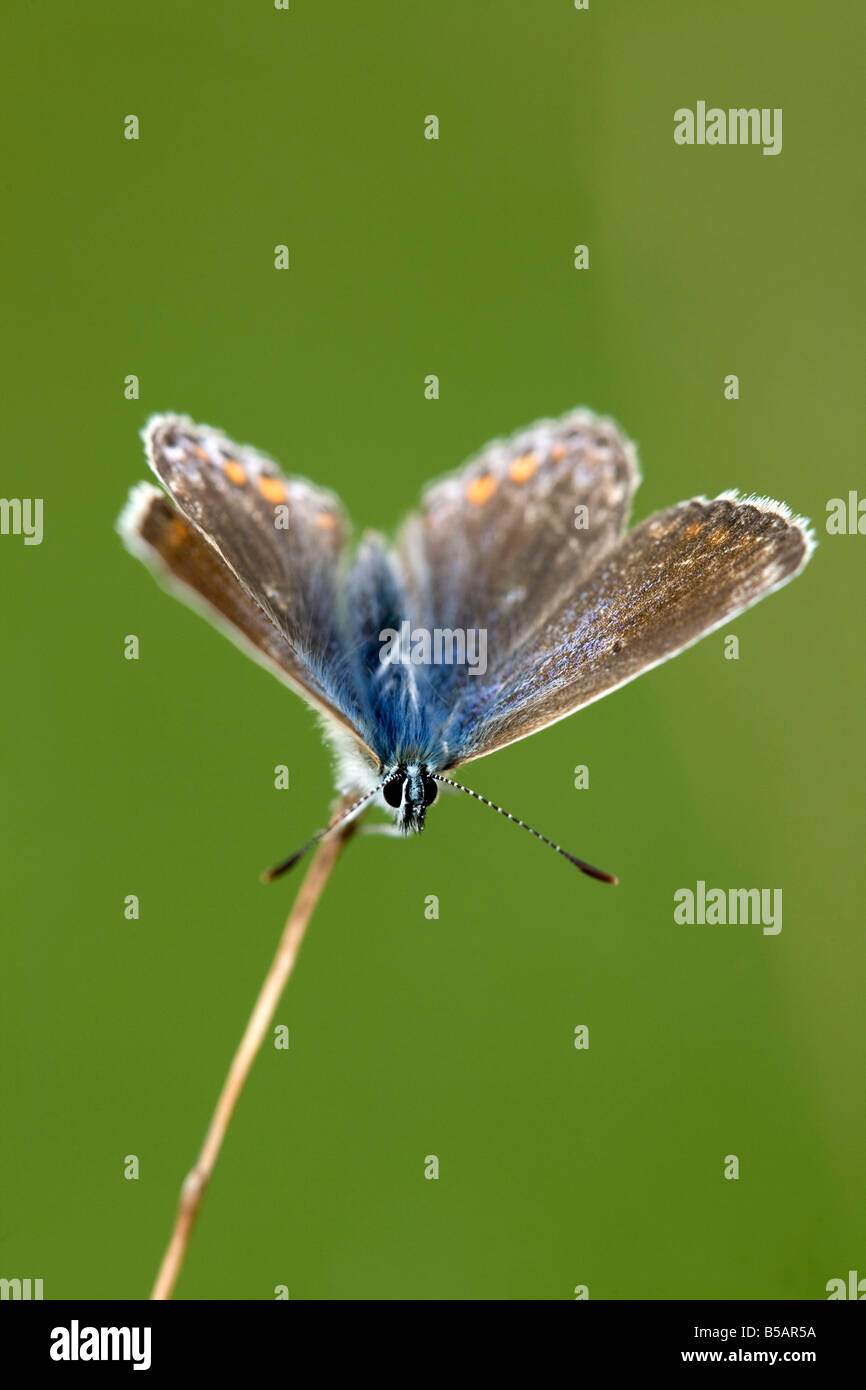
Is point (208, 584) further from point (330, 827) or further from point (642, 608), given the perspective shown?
point (642, 608)

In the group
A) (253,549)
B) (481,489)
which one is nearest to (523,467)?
(481,489)

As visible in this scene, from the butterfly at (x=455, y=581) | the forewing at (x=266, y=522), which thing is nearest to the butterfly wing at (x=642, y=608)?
the butterfly at (x=455, y=581)

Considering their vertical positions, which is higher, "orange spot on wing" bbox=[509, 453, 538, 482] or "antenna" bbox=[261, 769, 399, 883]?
"orange spot on wing" bbox=[509, 453, 538, 482]

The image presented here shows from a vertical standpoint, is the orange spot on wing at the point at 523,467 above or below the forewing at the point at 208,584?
above

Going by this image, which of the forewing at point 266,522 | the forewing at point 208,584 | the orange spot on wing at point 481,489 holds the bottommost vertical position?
the forewing at point 208,584

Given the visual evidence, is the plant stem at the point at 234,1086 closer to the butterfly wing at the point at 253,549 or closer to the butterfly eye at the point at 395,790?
the butterfly eye at the point at 395,790

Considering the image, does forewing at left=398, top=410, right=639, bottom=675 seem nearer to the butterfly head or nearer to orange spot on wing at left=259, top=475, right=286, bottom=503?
orange spot on wing at left=259, top=475, right=286, bottom=503

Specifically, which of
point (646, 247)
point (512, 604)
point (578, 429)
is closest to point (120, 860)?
point (512, 604)

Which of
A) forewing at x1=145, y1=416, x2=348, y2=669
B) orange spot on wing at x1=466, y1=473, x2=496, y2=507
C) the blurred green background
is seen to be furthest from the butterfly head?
the blurred green background
